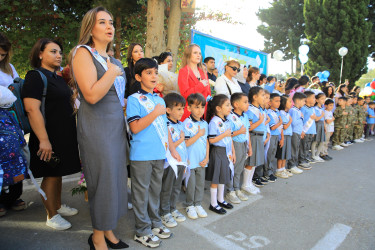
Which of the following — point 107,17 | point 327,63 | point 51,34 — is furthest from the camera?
point 327,63

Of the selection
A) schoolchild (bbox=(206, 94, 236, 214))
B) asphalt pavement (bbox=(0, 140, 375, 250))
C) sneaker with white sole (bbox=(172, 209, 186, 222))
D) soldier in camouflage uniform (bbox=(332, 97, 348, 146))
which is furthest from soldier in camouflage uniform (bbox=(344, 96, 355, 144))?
sneaker with white sole (bbox=(172, 209, 186, 222))

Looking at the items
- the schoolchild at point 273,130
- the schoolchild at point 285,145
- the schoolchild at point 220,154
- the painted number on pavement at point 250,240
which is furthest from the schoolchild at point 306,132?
the painted number on pavement at point 250,240

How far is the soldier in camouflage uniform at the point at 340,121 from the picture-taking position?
761 cm

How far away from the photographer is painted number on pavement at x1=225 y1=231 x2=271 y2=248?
8.03 ft

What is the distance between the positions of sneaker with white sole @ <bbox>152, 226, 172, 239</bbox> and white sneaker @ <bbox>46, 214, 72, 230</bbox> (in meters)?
0.90

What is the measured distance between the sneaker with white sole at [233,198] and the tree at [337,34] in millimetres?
18034

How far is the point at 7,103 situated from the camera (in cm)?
210

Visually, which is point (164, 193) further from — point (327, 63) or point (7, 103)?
point (327, 63)

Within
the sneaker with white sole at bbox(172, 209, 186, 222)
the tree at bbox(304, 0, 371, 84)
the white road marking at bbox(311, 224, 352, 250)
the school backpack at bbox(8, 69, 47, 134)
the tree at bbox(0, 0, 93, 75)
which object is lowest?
the white road marking at bbox(311, 224, 352, 250)

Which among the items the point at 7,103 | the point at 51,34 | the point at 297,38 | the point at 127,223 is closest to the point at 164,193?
the point at 127,223

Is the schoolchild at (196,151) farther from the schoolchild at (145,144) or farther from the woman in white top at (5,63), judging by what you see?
the woman in white top at (5,63)

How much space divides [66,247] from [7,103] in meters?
1.37

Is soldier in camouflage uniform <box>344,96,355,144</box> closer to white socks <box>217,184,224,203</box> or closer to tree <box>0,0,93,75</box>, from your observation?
white socks <box>217,184,224,203</box>

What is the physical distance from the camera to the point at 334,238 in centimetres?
263
